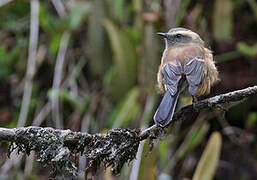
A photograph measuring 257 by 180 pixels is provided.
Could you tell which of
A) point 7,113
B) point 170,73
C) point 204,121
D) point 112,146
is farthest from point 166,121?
point 7,113

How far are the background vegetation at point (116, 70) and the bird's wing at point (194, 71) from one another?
1.14m

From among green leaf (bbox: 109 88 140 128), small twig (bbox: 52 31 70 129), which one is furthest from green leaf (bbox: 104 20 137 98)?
small twig (bbox: 52 31 70 129)

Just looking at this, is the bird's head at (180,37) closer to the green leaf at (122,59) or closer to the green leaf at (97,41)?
the green leaf at (122,59)

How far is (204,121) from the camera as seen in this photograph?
396cm

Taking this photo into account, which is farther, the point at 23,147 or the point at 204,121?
the point at 204,121

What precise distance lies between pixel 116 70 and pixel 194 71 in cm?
175

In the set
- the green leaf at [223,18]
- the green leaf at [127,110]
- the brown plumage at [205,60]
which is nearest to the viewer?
the brown plumage at [205,60]

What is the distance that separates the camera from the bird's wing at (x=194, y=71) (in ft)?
8.71

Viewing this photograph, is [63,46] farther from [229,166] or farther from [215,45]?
[229,166]

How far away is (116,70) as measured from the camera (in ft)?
14.5

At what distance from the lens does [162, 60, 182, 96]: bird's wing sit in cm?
267

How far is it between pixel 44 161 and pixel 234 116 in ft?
9.56

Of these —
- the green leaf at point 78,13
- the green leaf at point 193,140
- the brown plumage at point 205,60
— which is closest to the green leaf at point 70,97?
the green leaf at point 78,13

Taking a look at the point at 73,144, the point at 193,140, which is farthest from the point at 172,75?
the point at 193,140
